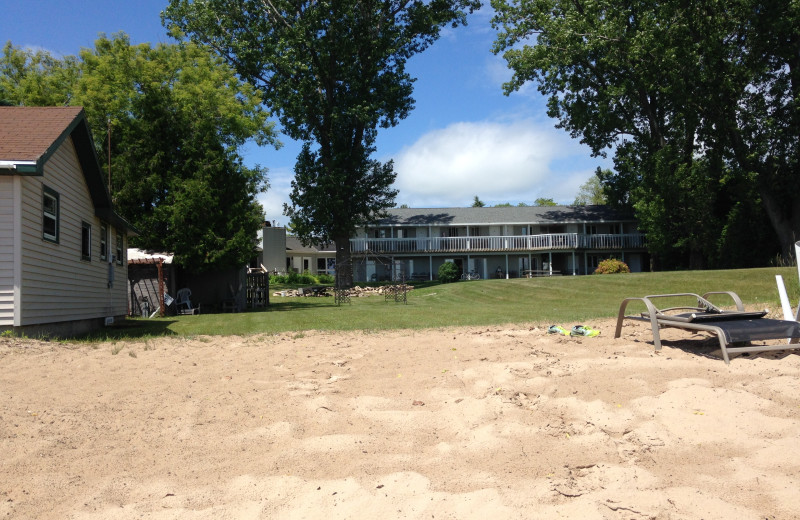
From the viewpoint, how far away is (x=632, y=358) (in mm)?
6844

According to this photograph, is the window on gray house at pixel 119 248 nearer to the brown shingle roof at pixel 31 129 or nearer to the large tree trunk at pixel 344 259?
the brown shingle roof at pixel 31 129

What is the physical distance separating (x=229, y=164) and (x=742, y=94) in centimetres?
2488

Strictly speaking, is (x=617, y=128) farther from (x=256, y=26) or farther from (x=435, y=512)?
(x=435, y=512)

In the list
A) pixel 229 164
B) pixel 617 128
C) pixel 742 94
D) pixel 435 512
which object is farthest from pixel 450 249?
pixel 435 512

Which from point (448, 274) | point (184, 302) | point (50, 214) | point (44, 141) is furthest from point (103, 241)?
point (448, 274)

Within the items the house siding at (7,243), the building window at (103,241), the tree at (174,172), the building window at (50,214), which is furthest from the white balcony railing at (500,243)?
the house siding at (7,243)

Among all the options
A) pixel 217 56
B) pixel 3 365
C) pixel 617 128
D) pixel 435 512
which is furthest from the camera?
pixel 617 128

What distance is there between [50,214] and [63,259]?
1.17m

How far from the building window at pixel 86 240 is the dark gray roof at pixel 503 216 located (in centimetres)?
3009

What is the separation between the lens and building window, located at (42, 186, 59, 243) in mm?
12148

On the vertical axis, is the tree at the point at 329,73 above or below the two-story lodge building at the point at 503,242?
above

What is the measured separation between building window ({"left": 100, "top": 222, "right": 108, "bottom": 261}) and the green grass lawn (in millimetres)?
2103

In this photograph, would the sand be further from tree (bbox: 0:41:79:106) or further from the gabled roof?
tree (bbox: 0:41:79:106)

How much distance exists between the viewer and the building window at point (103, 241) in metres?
16.8
